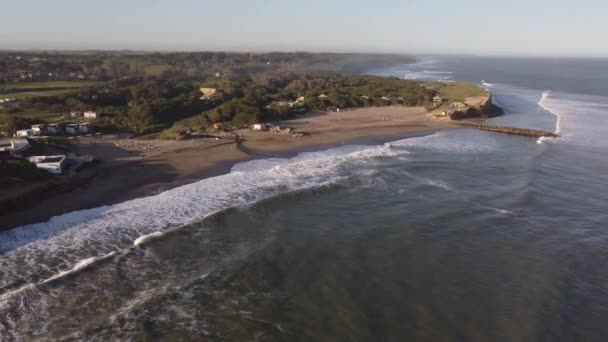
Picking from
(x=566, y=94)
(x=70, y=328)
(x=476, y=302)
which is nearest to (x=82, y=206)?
(x=70, y=328)

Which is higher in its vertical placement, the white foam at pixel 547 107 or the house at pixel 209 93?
the house at pixel 209 93

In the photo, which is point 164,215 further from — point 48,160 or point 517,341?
point 517,341

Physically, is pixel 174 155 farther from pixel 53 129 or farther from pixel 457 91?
pixel 457 91

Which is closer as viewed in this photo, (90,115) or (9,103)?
(90,115)

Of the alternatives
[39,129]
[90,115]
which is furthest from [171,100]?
[39,129]

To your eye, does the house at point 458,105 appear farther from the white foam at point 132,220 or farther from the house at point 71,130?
the house at point 71,130

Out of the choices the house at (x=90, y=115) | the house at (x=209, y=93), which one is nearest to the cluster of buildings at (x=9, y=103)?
the house at (x=90, y=115)
